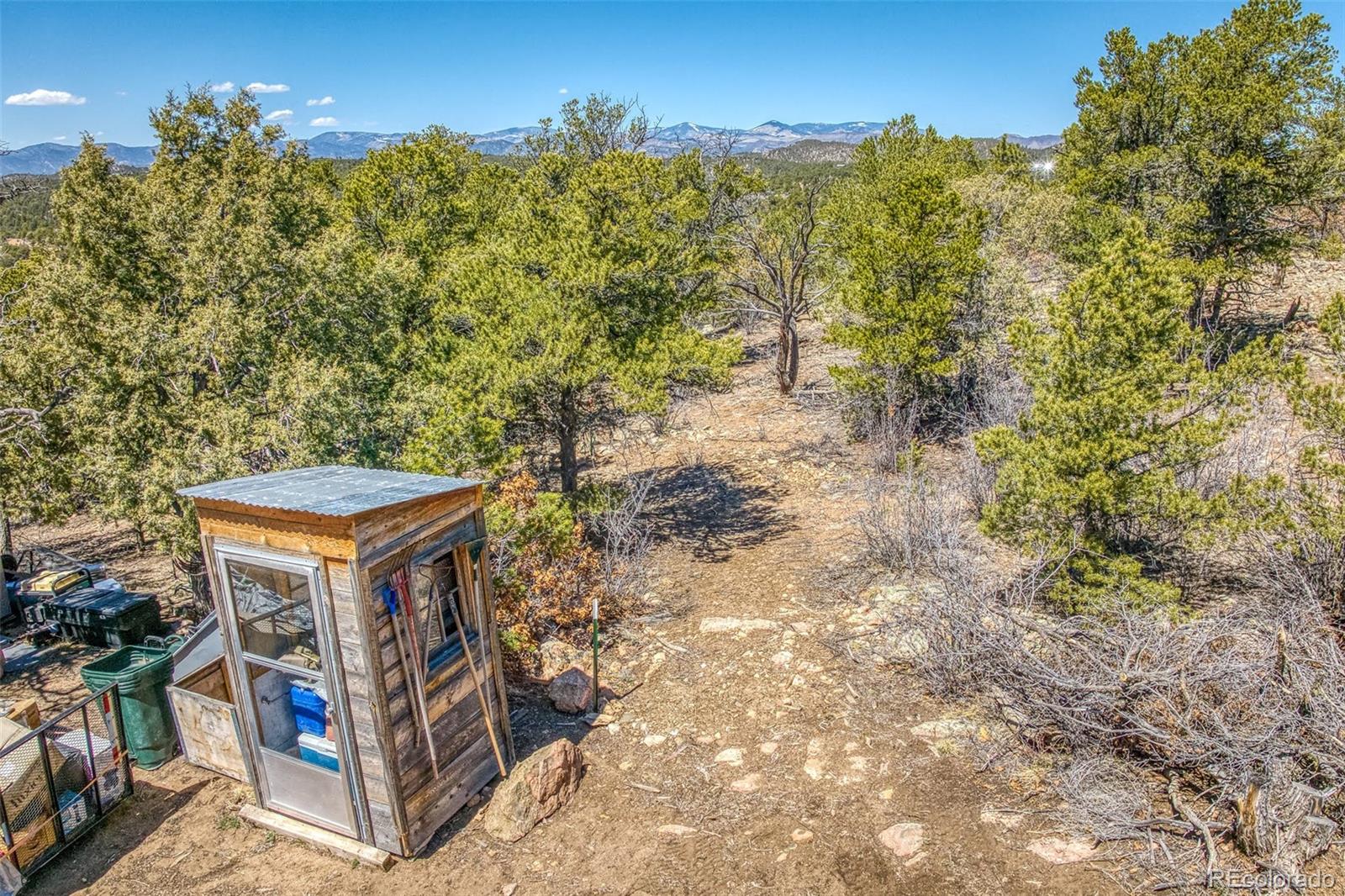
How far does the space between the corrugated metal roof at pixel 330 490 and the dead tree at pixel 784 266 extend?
15.1 meters

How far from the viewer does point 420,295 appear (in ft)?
43.7

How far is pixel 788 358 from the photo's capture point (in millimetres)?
21609

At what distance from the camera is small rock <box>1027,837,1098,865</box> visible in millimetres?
4965

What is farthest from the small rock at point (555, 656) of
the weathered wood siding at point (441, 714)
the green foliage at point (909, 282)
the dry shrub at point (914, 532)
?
the green foliage at point (909, 282)

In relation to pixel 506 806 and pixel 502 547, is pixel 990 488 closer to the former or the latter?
pixel 502 547

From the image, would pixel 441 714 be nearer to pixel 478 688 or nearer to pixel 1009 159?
pixel 478 688

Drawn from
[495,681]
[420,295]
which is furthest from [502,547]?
[420,295]

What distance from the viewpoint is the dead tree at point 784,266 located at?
1969cm

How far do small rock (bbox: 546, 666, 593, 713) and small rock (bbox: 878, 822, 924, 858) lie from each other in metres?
3.01

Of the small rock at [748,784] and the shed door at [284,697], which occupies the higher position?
the shed door at [284,697]

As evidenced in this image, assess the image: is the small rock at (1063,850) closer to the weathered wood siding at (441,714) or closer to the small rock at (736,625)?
the small rock at (736,625)

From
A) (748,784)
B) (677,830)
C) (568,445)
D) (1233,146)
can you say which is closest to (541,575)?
(748,784)

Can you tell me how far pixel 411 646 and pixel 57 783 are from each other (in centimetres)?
308

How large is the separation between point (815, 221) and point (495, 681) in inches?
617
